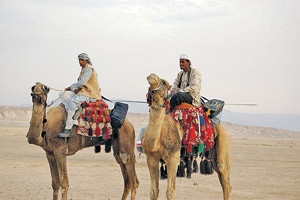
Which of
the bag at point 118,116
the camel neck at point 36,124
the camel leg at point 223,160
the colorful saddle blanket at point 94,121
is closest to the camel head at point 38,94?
the camel neck at point 36,124

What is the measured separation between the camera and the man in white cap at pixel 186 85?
8.63m

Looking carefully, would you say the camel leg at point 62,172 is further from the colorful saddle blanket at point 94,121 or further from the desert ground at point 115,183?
the desert ground at point 115,183

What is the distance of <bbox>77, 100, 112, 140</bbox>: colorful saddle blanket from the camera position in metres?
10.2

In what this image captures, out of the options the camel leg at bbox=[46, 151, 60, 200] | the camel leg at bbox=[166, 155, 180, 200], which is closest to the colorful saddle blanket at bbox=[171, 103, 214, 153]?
the camel leg at bbox=[166, 155, 180, 200]

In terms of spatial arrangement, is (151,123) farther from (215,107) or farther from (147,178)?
(147,178)

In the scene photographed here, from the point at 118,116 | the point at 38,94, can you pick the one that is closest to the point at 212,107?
the point at 118,116

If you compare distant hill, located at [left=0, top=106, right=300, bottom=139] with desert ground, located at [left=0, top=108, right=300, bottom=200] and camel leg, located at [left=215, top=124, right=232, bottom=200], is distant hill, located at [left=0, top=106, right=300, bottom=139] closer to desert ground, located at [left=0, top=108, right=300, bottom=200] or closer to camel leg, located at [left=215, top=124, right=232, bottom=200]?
desert ground, located at [left=0, top=108, right=300, bottom=200]

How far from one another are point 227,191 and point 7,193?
5976 millimetres

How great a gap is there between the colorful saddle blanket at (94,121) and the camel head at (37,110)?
3.22 feet

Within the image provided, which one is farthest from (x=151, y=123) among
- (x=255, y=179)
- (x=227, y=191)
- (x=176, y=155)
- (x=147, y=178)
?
(x=255, y=179)

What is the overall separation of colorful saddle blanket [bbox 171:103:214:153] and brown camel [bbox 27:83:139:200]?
6.87ft

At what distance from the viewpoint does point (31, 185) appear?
1351 cm

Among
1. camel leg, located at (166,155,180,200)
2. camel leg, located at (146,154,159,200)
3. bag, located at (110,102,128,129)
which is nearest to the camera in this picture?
camel leg, located at (166,155,180,200)

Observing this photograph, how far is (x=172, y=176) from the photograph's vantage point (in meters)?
7.85
